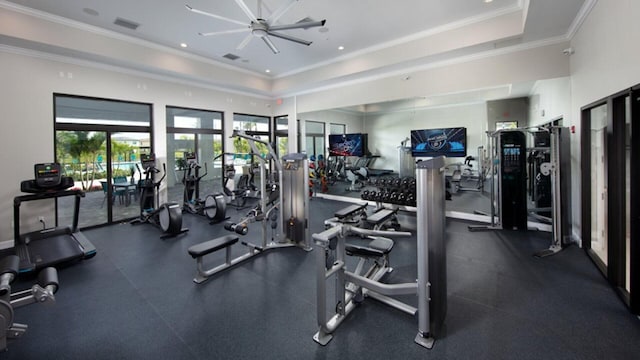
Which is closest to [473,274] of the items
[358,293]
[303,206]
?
[358,293]

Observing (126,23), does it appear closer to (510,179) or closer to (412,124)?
(412,124)

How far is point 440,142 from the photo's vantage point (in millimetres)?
5898

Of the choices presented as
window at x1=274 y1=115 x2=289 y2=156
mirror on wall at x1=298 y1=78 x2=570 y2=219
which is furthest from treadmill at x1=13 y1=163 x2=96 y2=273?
window at x1=274 y1=115 x2=289 y2=156

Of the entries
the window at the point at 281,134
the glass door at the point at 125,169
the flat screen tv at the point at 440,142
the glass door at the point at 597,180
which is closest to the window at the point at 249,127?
the window at the point at 281,134

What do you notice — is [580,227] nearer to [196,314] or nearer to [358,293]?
[358,293]

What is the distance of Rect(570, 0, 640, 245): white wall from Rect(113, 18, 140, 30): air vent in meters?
6.33

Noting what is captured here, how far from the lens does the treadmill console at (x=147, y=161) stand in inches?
225

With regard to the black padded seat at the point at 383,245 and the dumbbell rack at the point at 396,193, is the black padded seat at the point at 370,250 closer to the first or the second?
the black padded seat at the point at 383,245

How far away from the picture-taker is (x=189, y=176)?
652cm

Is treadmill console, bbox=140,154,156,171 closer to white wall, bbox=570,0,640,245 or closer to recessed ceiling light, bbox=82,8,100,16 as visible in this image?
recessed ceiling light, bbox=82,8,100,16

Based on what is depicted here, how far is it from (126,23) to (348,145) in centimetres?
532

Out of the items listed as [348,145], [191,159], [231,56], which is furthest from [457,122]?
[191,159]

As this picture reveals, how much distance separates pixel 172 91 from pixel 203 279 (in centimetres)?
504

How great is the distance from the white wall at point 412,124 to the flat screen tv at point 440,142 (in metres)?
0.11
